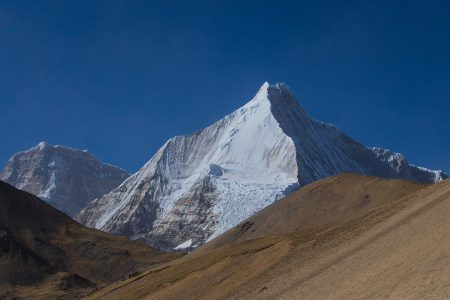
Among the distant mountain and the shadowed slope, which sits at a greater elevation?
the distant mountain

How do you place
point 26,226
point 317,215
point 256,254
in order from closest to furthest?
point 256,254
point 317,215
point 26,226

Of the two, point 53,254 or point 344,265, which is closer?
point 344,265

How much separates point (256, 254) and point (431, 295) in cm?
2672

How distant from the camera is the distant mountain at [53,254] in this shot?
443ft

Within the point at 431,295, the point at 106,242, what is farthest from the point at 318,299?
the point at 106,242

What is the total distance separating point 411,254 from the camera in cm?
3631

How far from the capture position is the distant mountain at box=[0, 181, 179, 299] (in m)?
135

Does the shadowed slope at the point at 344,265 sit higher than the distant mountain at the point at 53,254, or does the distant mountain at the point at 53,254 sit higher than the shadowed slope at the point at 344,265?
the distant mountain at the point at 53,254

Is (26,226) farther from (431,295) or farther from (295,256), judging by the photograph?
(431,295)

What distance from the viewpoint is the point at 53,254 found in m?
157

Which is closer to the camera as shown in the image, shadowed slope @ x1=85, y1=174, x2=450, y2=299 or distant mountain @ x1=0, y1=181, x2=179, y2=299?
shadowed slope @ x1=85, y1=174, x2=450, y2=299

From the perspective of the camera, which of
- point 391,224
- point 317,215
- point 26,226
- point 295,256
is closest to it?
point 391,224

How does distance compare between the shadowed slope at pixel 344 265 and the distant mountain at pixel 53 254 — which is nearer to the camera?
the shadowed slope at pixel 344 265

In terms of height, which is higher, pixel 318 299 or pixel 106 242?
pixel 106 242
